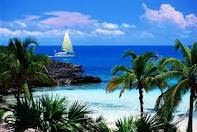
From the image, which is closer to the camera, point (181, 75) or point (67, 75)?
point (181, 75)

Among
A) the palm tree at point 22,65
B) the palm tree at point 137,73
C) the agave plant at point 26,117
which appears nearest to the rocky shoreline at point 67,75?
the palm tree at point 22,65

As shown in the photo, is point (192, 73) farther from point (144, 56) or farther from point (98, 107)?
point (98, 107)

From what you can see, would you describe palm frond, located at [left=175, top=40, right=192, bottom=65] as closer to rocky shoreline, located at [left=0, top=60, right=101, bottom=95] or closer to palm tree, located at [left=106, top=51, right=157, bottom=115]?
palm tree, located at [left=106, top=51, right=157, bottom=115]

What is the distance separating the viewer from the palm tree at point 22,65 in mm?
36781

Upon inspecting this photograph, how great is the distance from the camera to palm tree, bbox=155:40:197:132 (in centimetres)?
2622

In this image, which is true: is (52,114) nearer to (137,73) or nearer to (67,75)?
(137,73)

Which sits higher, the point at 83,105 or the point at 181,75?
the point at 181,75

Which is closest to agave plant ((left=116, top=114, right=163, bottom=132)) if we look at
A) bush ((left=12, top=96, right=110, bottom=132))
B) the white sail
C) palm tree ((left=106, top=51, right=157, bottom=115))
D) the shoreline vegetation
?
the shoreline vegetation

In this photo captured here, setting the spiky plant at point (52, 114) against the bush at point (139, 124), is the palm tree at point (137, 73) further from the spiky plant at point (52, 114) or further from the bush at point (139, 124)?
the bush at point (139, 124)

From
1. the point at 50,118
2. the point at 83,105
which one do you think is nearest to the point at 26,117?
the point at 50,118

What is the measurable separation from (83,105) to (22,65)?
801 inches

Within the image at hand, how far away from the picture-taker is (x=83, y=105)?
690 inches

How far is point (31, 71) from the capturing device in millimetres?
36938

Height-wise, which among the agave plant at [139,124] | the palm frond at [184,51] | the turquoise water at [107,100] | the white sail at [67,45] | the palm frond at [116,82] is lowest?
the turquoise water at [107,100]
